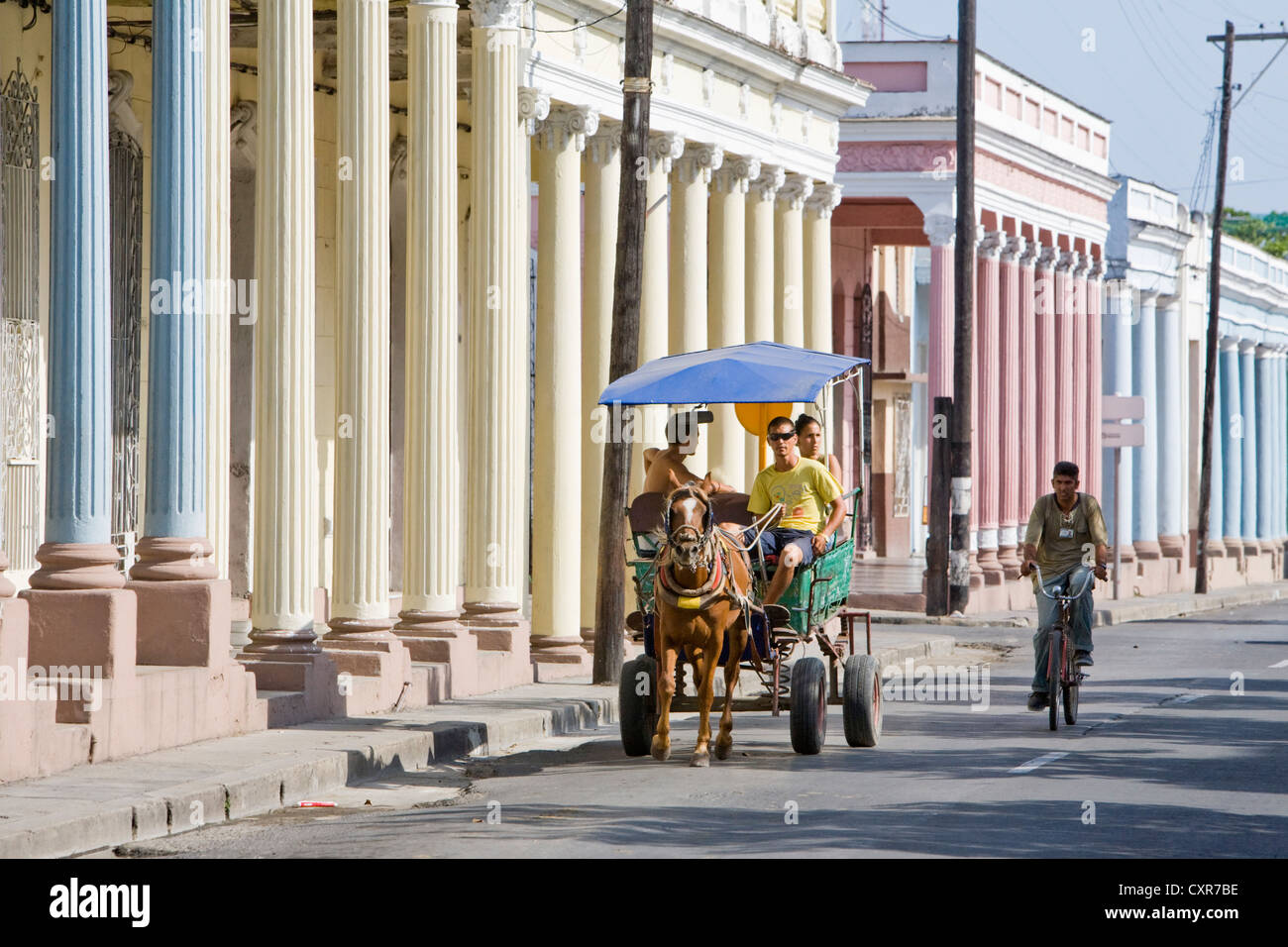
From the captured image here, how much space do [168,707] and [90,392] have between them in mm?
2099

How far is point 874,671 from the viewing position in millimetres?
15211

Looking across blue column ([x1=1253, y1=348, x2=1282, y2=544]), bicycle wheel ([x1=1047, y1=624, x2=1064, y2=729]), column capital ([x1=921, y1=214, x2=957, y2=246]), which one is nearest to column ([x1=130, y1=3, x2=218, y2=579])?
bicycle wheel ([x1=1047, y1=624, x2=1064, y2=729])

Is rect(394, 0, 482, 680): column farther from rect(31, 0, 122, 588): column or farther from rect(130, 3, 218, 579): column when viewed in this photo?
rect(31, 0, 122, 588): column

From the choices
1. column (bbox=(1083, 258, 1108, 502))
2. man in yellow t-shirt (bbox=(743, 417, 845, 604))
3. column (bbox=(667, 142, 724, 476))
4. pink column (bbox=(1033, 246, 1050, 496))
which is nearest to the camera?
man in yellow t-shirt (bbox=(743, 417, 845, 604))

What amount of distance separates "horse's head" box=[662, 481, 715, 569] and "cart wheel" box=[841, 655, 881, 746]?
1.93 m

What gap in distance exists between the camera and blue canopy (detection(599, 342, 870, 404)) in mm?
15312

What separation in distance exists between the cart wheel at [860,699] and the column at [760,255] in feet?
42.0

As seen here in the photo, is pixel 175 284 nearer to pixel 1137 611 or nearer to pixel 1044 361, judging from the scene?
pixel 1137 611

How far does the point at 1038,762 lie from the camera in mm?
14336

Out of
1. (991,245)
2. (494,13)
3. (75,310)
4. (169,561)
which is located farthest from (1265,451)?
(75,310)

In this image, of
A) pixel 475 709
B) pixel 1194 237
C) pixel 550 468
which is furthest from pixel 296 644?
pixel 1194 237

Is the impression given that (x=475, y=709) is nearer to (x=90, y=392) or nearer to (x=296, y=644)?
(x=296, y=644)

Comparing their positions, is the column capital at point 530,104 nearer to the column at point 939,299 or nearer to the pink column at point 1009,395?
the column at point 939,299

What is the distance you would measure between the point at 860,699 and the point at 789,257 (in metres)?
14.7
